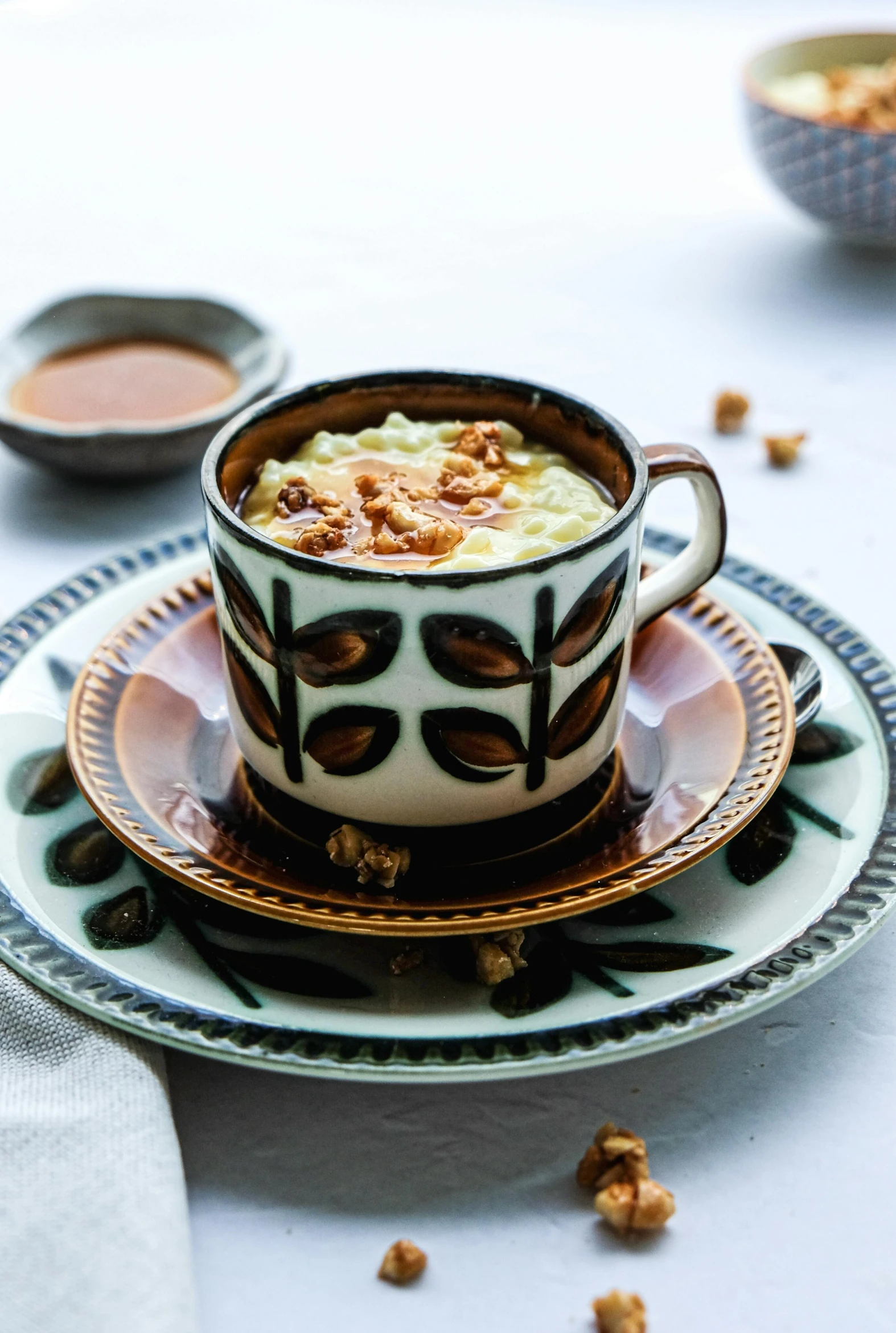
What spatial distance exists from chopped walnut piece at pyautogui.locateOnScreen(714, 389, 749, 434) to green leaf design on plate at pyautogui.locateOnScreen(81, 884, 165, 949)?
1256 millimetres

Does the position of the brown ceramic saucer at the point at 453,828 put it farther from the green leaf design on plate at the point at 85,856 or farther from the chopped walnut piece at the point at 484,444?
the chopped walnut piece at the point at 484,444

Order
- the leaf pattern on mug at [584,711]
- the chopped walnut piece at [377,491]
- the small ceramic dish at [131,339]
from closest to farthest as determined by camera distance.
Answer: the leaf pattern on mug at [584,711], the chopped walnut piece at [377,491], the small ceramic dish at [131,339]

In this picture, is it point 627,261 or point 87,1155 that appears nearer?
point 87,1155

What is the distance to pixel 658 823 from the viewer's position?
40.5 inches

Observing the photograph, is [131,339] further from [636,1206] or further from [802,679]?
[636,1206]

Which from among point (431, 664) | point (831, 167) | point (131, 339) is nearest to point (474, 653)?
point (431, 664)

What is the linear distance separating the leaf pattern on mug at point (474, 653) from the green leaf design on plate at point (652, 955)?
0.19 meters

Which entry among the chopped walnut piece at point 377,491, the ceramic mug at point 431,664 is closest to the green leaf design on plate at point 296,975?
the ceramic mug at point 431,664

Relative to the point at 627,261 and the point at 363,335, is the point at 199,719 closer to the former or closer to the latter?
the point at 363,335

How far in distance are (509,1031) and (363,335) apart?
1.59 metres

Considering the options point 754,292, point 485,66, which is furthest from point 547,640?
point 485,66

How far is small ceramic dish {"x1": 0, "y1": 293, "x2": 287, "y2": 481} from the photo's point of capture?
168cm

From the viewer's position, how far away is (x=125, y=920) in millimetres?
972

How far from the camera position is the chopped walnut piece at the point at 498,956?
0.91 m
